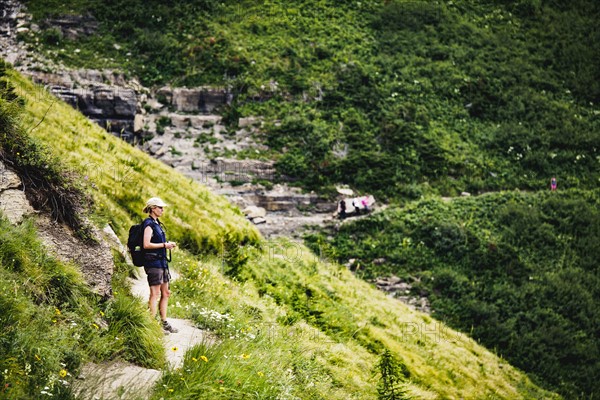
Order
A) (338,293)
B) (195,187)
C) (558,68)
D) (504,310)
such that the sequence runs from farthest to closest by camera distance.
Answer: (558,68), (504,310), (195,187), (338,293)

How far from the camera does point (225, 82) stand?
36.4 m

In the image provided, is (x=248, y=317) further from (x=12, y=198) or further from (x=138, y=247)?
(x=12, y=198)

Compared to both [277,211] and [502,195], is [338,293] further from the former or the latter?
[502,195]

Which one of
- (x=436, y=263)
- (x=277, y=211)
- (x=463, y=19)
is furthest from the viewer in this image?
(x=463, y=19)

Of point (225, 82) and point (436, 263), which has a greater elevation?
point (225, 82)

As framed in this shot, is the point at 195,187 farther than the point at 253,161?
No

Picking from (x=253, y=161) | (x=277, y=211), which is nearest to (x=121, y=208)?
(x=277, y=211)

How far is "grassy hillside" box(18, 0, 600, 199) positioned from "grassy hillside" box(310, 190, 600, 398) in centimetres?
345

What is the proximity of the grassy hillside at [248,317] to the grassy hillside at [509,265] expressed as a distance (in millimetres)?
3868

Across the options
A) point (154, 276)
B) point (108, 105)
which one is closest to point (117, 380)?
point (154, 276)

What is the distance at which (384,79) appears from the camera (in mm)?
39750

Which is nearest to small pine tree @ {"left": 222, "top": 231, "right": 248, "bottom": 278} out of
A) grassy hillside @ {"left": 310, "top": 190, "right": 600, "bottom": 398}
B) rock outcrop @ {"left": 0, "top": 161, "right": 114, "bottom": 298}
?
rock outcrop @ {"left": 0, "top": 161, "right": 114, "bottom": 298}

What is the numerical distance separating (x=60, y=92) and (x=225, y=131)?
10.6 metres

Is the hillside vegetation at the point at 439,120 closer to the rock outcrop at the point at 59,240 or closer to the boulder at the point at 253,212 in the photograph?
→ the boulder at the point at 253,212
